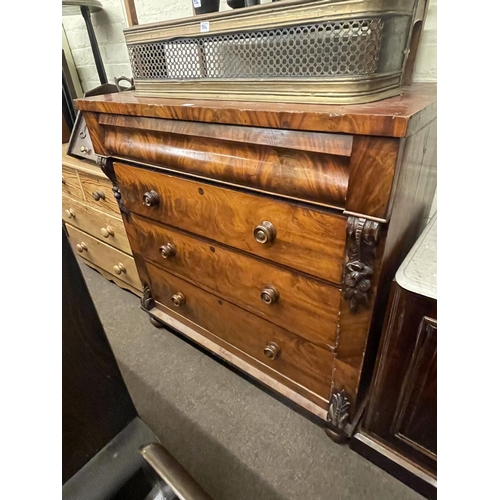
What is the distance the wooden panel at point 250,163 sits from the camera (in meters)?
0.64

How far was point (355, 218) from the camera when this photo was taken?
63 cm

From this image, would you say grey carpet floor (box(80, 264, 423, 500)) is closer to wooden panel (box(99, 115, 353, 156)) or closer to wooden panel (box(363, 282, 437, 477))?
wooden panel (box(363, 282, 437, 477))

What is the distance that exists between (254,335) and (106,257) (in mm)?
1053

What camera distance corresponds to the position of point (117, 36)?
1531mm

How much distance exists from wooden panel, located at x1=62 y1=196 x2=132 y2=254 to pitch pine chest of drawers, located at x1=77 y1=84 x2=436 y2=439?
30cm

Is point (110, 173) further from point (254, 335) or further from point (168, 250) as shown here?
point (254, 335)

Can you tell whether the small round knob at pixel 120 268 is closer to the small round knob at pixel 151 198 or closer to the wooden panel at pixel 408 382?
the small round knob at pixel 151 198

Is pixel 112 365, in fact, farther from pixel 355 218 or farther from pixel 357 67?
pixel 357 67

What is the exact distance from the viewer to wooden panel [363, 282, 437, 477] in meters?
0.69

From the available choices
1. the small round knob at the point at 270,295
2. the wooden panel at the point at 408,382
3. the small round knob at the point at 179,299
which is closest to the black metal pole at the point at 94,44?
the small round knob at the point at 179,299

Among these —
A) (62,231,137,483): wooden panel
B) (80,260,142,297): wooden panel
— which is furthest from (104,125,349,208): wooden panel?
(80,260,142,297): wooden panel

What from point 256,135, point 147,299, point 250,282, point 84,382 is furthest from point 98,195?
point 84,382

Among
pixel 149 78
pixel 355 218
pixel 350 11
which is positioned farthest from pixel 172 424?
pixel 350 11
